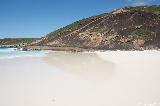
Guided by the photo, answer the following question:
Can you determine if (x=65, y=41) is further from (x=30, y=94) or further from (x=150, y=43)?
(x=30, y=94)

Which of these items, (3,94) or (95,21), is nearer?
(3,94)

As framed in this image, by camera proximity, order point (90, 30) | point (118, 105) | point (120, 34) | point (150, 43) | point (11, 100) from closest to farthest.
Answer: point (118, 105) < point (11, 100) < point (150, 43) < point (120, 34) < point (90, 30)

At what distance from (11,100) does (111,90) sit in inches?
142

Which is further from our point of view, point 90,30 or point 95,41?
point 90,30

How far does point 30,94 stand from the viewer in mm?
11023

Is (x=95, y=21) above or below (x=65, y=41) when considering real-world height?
above

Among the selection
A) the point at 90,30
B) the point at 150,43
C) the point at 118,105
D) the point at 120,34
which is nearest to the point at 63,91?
the point at 118,105

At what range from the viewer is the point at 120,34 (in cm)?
8306

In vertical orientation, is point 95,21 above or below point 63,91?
above

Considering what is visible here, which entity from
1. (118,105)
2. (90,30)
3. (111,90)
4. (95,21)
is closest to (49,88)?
(111,90)

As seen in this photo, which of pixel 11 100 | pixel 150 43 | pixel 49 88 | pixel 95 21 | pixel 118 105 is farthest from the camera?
pixel 95 21

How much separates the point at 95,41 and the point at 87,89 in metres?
76.8

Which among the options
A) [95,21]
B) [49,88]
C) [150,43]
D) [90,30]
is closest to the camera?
[49,88]

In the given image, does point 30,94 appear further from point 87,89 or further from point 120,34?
point 120,34
